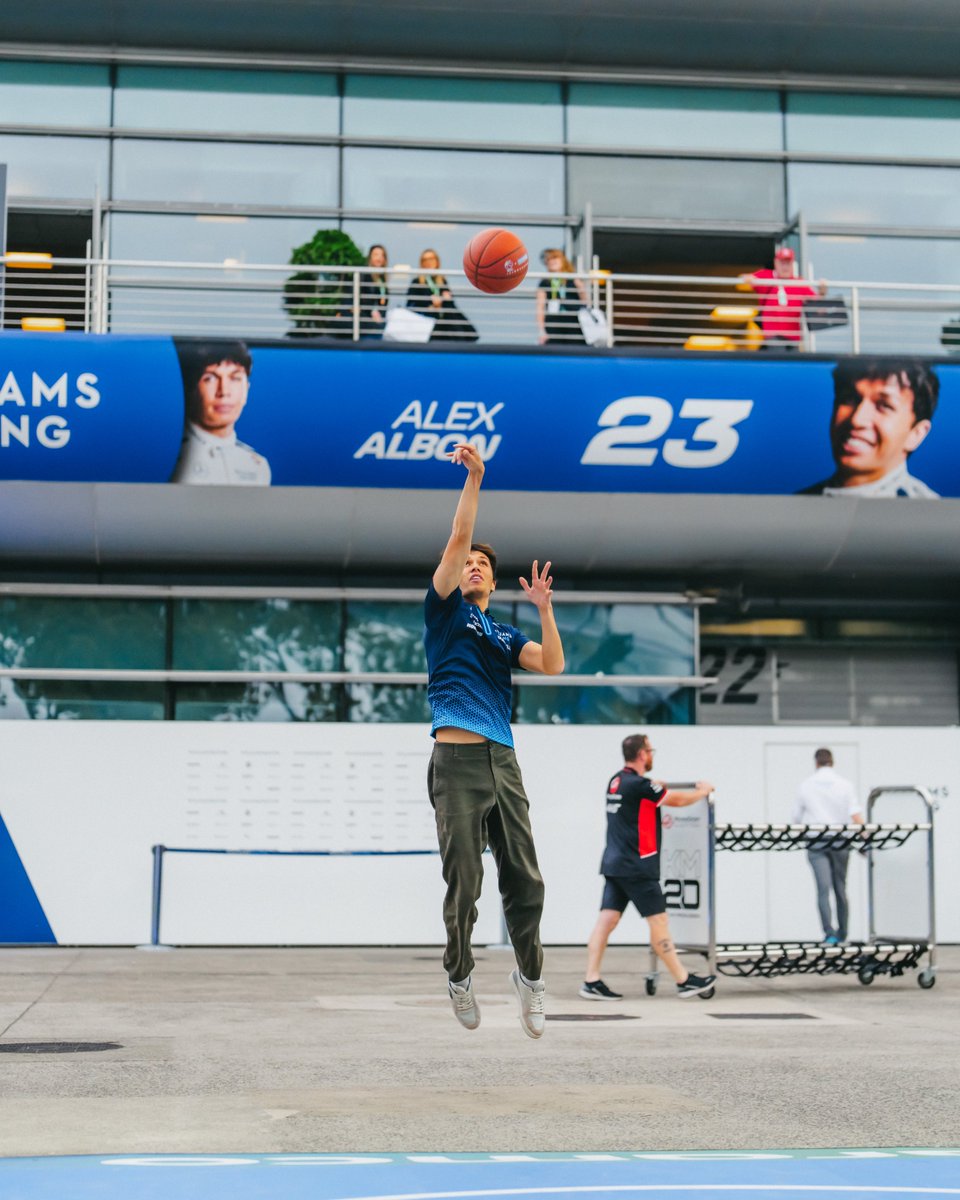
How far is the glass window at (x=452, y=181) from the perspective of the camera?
67.7ft

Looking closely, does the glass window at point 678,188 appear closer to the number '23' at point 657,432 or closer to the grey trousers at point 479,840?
the number '23' at point 657,432

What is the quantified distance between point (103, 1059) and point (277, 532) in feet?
30.3

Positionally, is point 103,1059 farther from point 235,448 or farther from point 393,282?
point 393,282

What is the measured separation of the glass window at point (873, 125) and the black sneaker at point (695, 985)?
42.7 feet

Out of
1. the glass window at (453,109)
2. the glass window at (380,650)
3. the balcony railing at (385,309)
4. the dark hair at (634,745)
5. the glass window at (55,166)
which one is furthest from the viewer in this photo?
the glass window at (453,109)

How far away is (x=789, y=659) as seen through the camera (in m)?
20.4

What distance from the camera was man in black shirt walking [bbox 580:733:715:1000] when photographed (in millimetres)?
12000

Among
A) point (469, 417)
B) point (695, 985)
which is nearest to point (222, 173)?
point (469, 417)

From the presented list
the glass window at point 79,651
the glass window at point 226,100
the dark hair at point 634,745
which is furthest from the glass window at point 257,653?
the glass window at point 226,100

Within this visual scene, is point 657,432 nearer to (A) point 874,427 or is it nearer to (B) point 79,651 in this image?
(A) point 874,427

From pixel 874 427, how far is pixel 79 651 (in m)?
9.02

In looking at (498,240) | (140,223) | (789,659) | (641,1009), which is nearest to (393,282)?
(140,223)

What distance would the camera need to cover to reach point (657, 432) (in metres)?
16.8

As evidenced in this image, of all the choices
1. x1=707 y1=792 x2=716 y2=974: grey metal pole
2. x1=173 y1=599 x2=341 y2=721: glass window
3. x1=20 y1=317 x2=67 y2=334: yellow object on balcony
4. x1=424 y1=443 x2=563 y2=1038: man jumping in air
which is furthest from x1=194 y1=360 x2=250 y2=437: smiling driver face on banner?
x1=424 y1=443 x2=563 y2=1038: man jumping in air
